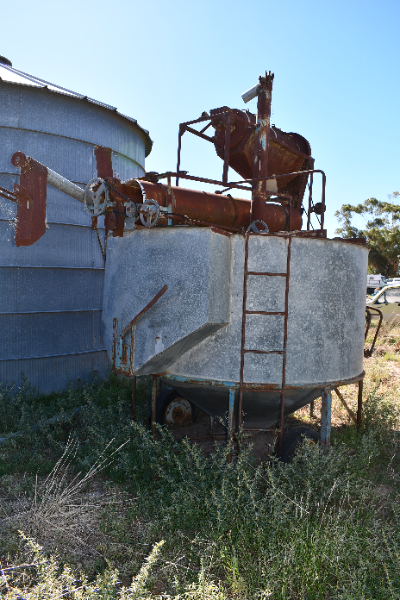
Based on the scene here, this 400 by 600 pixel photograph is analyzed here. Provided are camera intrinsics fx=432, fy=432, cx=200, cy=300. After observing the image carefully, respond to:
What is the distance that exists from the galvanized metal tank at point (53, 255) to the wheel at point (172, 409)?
2.76m

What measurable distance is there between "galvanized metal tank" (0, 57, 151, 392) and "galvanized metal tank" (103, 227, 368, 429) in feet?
11.8

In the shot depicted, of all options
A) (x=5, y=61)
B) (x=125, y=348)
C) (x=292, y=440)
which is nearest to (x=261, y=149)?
(x=125, y=348)

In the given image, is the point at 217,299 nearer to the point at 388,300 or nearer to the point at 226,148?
the point at 226,148

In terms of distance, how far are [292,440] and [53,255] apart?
5.66m

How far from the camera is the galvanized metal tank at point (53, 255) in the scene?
7.92 m

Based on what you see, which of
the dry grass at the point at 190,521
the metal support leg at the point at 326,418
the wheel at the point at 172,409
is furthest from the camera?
the wheel at the point at 172,409

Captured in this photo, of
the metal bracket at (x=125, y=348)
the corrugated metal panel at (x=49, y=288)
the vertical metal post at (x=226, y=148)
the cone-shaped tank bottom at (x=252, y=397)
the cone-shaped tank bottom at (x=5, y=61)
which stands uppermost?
the cone-shaped tank bottom at (x=5, y=61)

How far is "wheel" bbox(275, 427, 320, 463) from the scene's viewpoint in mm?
5070

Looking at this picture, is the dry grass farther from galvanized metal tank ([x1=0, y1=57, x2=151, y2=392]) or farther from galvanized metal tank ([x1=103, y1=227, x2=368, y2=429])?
galvanized metal tank ([x1=0, y1=57, x2=151, y2=392])

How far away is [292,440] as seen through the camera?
5180mm

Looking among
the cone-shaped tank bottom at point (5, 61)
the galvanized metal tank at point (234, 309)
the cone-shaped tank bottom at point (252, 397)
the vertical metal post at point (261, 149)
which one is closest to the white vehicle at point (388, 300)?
the cone-shaped tank bottom at point (252, 397)

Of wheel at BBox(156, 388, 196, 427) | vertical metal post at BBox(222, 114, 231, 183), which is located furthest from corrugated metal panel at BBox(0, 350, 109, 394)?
vertical metal post at BBox(222, 114, 231, 183)

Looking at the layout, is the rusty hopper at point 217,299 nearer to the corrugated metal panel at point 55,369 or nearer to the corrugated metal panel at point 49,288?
the corrugated metal panel at point 49,288

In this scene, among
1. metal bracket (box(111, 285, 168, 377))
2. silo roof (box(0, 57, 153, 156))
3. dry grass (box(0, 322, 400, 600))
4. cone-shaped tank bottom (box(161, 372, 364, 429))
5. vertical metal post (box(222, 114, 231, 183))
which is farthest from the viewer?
silo roof (box(0, 57, 153, 156))
